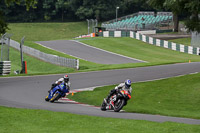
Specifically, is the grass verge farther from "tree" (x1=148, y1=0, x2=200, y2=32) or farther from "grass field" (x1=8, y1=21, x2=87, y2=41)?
"grass field" (x1=8, y1=21, x2=87, y2=41)

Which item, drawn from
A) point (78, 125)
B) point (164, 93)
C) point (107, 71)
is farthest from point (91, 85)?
point (78, 125)

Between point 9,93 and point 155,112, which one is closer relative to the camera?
point 155,112

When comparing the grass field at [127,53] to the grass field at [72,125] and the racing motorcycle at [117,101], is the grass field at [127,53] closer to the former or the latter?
the racing motorcycle at [117,101]

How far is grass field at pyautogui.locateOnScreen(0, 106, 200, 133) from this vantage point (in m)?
11.1

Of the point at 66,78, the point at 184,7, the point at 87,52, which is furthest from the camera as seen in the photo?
the point at 87,52

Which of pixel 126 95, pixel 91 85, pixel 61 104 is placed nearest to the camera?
pixel 126 95

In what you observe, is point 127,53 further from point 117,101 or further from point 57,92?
point 117,101

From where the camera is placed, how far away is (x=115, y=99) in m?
16.4

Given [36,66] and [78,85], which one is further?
[36,66]

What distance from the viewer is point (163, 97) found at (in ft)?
67.5

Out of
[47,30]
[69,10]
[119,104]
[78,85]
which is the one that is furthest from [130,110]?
[69,10]

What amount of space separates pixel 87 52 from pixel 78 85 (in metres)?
24.3

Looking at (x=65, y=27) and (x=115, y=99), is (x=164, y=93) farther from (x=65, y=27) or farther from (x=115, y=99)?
(x=65, y=27)

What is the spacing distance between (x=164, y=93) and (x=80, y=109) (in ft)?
21.4
